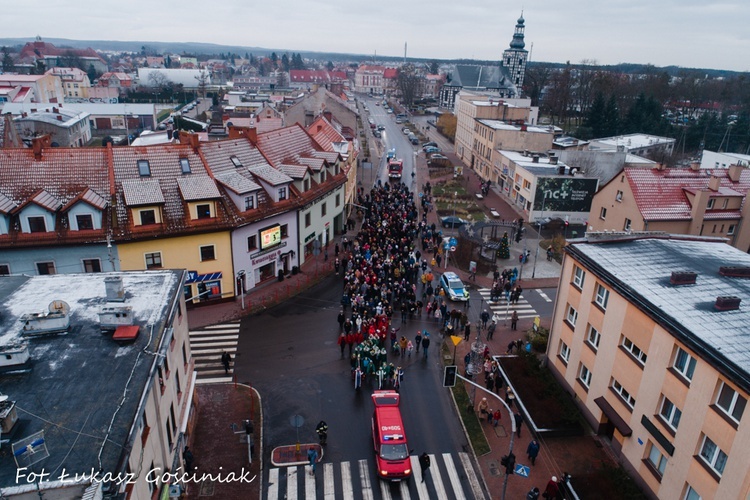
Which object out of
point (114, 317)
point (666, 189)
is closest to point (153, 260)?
point (114, 317)

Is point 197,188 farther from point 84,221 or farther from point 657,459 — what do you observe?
point 657,459

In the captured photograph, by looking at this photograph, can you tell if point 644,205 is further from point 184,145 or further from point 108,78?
point 108,78

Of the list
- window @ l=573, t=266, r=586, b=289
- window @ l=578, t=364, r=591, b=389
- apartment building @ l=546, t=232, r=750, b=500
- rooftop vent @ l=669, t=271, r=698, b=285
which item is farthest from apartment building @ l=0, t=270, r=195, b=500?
rooftop vent @ l=669, t=271, r=698, b=285

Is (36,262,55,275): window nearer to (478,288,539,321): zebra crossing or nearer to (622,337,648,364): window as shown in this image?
(478,288,539,321): zebra crossing

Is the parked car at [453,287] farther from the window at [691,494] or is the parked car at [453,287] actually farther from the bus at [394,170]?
the bus at [394,170]

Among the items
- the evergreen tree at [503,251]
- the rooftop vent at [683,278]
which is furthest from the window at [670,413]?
the evergreen tree at [503,251]
